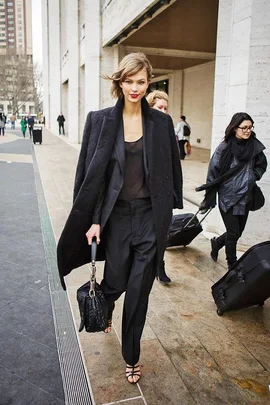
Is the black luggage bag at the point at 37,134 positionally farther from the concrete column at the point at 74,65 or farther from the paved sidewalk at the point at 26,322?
the paved sidewalk at the point at 26,322

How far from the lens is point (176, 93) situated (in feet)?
A: 89.4

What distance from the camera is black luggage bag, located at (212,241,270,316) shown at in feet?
10.8

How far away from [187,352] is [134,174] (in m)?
1.47

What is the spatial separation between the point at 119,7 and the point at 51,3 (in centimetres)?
3104

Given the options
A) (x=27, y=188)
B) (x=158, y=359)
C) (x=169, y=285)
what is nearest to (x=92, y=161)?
(x=158, y=359)

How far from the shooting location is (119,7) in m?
13.6

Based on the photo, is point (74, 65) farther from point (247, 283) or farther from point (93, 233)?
point (93, 233)

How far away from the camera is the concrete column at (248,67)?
5117 millimetres

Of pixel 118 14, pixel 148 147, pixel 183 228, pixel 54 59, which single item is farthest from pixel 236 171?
pixel 54 59

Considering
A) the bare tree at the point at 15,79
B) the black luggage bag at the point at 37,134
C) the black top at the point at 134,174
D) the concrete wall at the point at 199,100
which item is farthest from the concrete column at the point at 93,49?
the bare tree at the point at 15,79

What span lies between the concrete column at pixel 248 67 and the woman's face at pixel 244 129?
43.2 inches

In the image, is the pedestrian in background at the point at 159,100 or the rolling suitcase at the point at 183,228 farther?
the rolling suitcase at the point at 183,228

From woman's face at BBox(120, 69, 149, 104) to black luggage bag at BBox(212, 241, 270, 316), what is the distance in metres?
1.69

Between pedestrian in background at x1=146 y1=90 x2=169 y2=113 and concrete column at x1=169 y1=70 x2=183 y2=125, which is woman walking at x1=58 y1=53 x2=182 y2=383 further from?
concrete column at x1=169 y1=70 x2=183 y2=125
